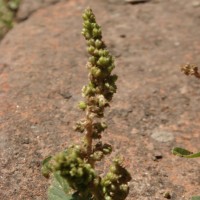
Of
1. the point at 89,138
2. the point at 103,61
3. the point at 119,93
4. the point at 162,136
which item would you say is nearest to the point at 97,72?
the point at 103,61

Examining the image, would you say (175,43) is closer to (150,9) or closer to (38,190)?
(150,9)

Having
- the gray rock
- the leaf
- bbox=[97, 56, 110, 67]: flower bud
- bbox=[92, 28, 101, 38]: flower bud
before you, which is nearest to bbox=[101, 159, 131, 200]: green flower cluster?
the leaf

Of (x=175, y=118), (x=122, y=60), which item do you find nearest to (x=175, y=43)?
(x=122, y=60)

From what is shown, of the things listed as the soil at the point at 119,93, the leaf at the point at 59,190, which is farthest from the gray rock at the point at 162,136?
the leaf at the point at 59,190

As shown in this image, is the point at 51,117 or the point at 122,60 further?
the point at 122,60

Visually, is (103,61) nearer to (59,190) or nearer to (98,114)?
(98,114)

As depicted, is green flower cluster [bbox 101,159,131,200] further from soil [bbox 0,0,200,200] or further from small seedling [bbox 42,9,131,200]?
soil [bbox 0,0,200,200]

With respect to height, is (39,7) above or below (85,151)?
below
